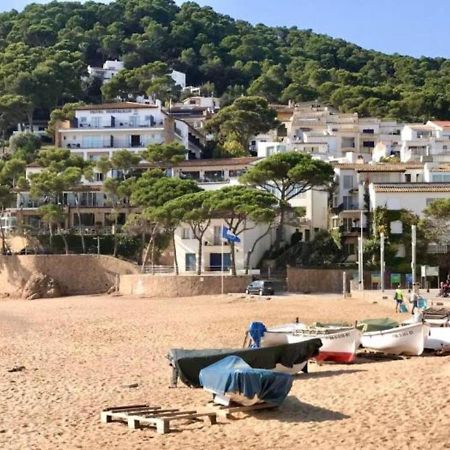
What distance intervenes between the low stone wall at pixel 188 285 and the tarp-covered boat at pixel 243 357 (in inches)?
1079

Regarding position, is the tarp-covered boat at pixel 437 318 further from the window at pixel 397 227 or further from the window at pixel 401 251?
the window at pixel 397 227

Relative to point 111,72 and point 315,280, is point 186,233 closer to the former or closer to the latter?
point 315,280

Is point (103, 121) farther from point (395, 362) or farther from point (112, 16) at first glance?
point (112, 16)

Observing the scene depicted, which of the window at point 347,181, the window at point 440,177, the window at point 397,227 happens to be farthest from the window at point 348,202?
the window at point 397,227

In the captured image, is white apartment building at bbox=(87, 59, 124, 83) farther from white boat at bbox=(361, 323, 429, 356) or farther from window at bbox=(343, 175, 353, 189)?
white boat at bbox=(361, 323, 429, 356)

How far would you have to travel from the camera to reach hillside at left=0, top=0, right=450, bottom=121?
102 metres

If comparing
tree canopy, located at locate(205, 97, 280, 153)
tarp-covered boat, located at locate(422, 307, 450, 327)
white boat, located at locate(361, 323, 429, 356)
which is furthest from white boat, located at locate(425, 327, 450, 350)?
tree canopy, located at locate(205, 97, 280, 153)

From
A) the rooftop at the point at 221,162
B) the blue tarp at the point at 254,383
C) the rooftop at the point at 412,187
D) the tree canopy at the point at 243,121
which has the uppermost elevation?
the tree canopy at the point at 243,121

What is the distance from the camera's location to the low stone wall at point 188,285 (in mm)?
45812

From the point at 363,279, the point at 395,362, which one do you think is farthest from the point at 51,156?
the point at 395,362

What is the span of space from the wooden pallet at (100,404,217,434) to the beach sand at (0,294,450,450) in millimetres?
161

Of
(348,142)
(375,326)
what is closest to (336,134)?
Answer: (348,142)

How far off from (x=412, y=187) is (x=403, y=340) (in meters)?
28.2

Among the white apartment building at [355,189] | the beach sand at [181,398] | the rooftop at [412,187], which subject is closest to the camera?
the beach sand at [181,398]
